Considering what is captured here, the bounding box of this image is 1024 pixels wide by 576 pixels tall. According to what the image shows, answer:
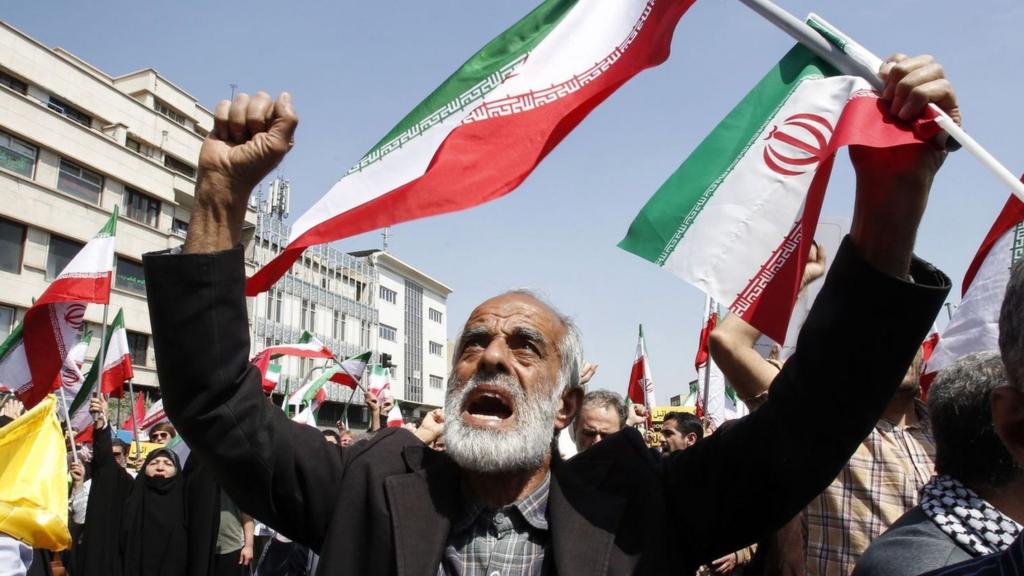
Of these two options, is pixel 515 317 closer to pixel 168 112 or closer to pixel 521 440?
pixel 521 440

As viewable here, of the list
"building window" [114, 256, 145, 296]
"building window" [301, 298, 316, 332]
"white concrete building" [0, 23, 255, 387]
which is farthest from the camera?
"building window" [301, 298, 316, 332]

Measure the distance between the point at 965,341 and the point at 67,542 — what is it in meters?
3.80

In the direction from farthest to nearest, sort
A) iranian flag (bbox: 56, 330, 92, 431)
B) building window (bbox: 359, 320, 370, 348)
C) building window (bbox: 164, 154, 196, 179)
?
building window (bbox: 359, 320, 370, 348) < building window (bbox: 164, 154, 196, 179) < iranian flag (bbox: 56, 330, 92, 431)

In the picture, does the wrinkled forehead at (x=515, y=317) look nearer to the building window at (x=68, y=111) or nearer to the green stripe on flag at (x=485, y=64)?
the green stripe on flag at (x=485, y=64)

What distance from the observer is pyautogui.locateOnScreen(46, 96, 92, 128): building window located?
33438mm

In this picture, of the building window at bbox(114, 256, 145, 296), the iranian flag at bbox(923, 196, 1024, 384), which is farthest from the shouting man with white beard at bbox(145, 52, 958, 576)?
the building window at bbox(114, 256, 145, 296)

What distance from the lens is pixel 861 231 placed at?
1.81 metres

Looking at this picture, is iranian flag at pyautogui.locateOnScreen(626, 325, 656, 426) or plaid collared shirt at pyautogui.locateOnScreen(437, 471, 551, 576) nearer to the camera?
plaid collared shirt at pyautogui.locateOnScreen(437, 471, 551, 576)

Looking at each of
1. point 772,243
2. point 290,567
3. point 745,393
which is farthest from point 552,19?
point 290,567

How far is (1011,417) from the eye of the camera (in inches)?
48.4

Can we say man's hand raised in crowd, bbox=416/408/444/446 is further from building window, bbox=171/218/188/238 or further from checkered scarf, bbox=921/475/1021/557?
building window, bbox=171/218/188/238

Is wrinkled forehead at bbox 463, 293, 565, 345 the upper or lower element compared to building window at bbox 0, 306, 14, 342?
lower

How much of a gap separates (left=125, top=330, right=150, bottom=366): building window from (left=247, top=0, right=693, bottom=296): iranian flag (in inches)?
1446

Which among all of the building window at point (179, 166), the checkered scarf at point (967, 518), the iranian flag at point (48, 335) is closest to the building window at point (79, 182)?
the building window at point (179, 166)
